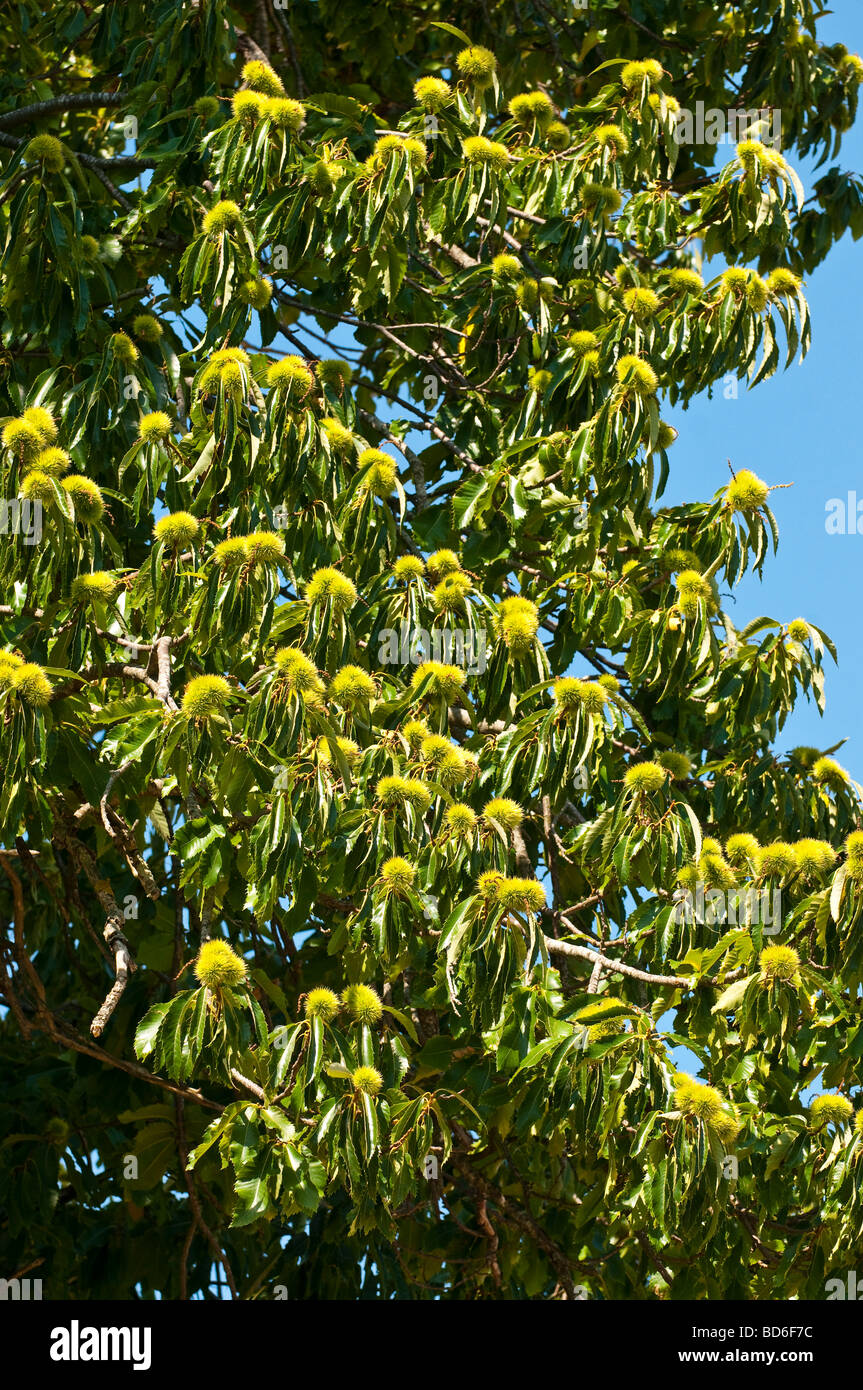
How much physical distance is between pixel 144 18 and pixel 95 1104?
4.05 m

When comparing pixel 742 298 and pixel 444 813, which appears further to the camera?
pixel 742 298

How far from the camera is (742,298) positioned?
5.29m

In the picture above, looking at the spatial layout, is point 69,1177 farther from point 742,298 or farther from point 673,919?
point 742,298

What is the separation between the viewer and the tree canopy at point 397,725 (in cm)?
415

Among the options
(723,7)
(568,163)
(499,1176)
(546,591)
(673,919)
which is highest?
(723,7)

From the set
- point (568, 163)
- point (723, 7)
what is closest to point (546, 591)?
point (568, 163)

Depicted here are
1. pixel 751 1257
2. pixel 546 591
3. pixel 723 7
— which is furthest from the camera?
pixel 723 7

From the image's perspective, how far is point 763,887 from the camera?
458 cm

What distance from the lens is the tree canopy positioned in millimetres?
4148

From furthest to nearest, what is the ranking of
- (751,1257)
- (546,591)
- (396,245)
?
1. (546,591)
2. (396,245)
3. (751,1257)

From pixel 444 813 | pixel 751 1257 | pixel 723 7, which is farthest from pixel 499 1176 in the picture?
pixel 723 7

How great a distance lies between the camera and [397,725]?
15.4ft
